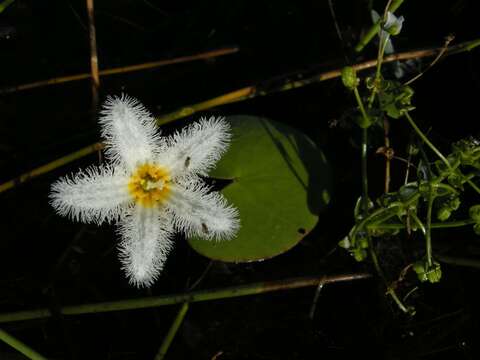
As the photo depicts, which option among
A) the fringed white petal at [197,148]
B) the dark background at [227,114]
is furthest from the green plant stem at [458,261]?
the fringed white petal at [197,148]

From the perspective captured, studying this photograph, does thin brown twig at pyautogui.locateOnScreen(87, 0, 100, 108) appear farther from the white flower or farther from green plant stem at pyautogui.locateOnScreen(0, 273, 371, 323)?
green plant stem at pyautogui.locateOnScreen(0, 273, 371, 323)

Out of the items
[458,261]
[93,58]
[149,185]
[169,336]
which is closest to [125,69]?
[93,58]

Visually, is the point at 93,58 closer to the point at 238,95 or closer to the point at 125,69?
the point at 125,69

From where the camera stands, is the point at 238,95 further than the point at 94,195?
Yes

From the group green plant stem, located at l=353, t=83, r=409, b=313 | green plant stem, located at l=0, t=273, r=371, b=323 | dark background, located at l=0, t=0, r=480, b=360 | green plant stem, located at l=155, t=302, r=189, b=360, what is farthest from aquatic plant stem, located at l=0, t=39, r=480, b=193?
green plant stem, located at l=155, t=302, r=189, b=360

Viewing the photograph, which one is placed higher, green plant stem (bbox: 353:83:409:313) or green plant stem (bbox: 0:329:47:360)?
green plant stem (bbox: 353:83:409:313)

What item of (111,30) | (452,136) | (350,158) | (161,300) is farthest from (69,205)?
(452,136)
